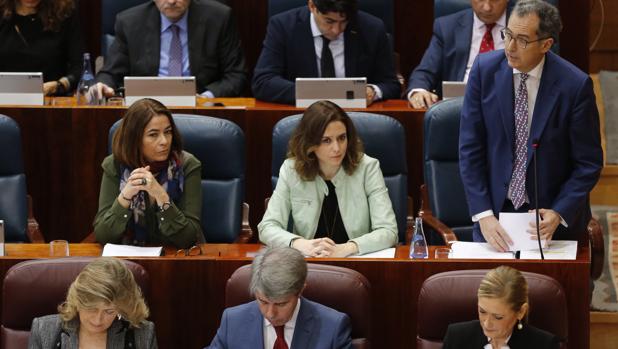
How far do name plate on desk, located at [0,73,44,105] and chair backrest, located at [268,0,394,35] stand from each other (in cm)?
109

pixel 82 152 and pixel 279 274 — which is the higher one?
pixel 82 152

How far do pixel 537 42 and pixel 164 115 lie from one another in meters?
1.06

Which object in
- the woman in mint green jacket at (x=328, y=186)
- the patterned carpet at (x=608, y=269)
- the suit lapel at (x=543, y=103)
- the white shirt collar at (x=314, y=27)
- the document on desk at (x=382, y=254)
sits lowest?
the patterned carpet at (x=608, y=269)

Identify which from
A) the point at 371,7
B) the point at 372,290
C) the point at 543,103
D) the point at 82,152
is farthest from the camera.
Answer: the point at 371,7

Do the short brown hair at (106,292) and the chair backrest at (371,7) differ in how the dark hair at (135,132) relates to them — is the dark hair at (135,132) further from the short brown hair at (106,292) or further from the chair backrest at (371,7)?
the chair backrest at (371,7)

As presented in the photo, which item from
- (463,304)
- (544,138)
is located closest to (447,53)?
(544,138)

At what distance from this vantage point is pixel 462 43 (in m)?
4.63

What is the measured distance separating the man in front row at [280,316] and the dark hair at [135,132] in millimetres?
782

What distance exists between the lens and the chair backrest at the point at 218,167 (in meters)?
3.81

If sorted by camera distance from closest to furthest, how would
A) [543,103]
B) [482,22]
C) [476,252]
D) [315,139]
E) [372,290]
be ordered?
[372,290]
[476,252]
[543,103]
[315,139]
[482,22]

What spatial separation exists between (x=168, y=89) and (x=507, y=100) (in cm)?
130

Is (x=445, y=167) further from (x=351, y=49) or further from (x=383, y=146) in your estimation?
(x=351, y=49)

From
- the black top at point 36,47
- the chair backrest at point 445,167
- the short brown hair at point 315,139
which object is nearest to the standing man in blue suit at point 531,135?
the short brown hair at point 315,139

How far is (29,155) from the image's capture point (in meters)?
4.28
